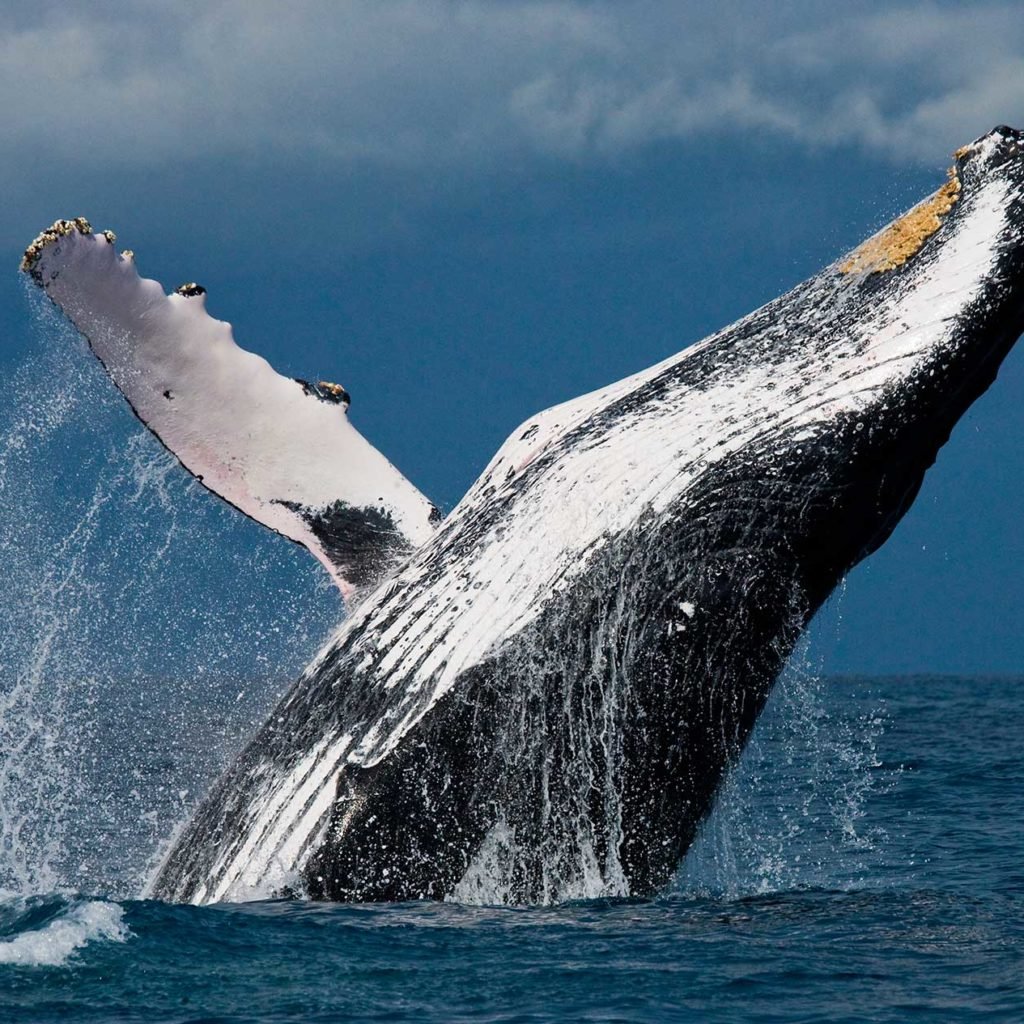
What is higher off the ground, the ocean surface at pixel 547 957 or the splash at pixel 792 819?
the splash at pixel 792 819

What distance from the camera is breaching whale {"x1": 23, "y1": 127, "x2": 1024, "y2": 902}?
19.4 ft

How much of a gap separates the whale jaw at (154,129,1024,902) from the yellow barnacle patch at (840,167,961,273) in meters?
0.01

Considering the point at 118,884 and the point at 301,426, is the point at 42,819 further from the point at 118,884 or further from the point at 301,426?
the point at 301,426

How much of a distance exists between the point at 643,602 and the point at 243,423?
2.84 metres

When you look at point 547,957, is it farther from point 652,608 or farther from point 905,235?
point 905,235

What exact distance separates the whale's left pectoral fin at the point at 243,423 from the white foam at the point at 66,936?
2.11 meters

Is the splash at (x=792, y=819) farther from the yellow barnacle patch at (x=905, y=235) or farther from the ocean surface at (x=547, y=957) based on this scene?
the yellow barnacle patch at (x=905, y=235)

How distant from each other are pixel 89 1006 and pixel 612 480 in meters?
2.75

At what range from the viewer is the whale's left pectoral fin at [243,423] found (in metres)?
7.61

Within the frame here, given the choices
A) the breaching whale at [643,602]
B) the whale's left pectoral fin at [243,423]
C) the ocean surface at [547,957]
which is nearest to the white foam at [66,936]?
the ocean surface at [547,957]

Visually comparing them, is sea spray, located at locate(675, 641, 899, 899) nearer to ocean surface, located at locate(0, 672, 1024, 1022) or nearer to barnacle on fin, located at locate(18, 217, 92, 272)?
ocean surface, located at locate(0, 672, 1024, 1022)

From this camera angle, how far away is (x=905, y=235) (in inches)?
246

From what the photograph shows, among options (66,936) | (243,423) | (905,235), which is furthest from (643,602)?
(243,423)

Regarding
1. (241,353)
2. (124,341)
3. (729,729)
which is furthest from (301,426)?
(729,729)
